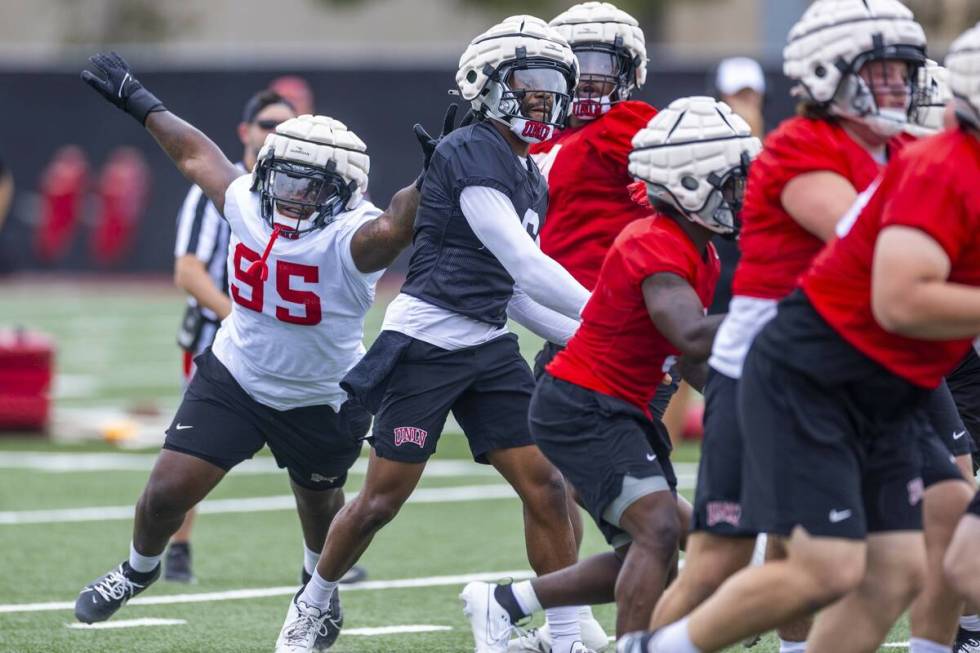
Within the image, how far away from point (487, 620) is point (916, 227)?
92.9 inches

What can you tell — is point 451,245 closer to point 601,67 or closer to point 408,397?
point 408,397

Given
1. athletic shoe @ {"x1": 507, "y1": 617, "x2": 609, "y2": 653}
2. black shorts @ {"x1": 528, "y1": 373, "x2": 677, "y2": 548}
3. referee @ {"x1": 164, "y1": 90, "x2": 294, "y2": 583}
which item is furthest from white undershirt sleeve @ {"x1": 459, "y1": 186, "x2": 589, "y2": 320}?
referee @ {"x1": 164, "y1": 90, "x2": 294, "y2": 583}

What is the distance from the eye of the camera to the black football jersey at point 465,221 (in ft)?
19.7

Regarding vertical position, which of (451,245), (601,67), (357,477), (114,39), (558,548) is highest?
(601,67)

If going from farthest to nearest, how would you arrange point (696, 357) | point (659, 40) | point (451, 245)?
point (659, 40), point (451, 245), point (696, 357)

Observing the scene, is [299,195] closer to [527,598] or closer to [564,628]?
[527,598]

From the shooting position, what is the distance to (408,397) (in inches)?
245

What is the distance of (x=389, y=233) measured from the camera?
618cm

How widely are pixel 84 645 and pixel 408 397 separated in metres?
1.56

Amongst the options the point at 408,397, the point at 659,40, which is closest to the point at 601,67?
the point at 408,397

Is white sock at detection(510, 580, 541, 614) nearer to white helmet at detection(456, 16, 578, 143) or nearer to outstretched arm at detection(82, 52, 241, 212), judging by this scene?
white helmet at detection(456, 16, 578, 143)

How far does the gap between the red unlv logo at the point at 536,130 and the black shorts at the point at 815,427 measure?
1658 mm

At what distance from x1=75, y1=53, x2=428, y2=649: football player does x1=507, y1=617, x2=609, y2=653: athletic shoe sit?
0.67m

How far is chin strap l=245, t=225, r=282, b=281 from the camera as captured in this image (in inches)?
250
